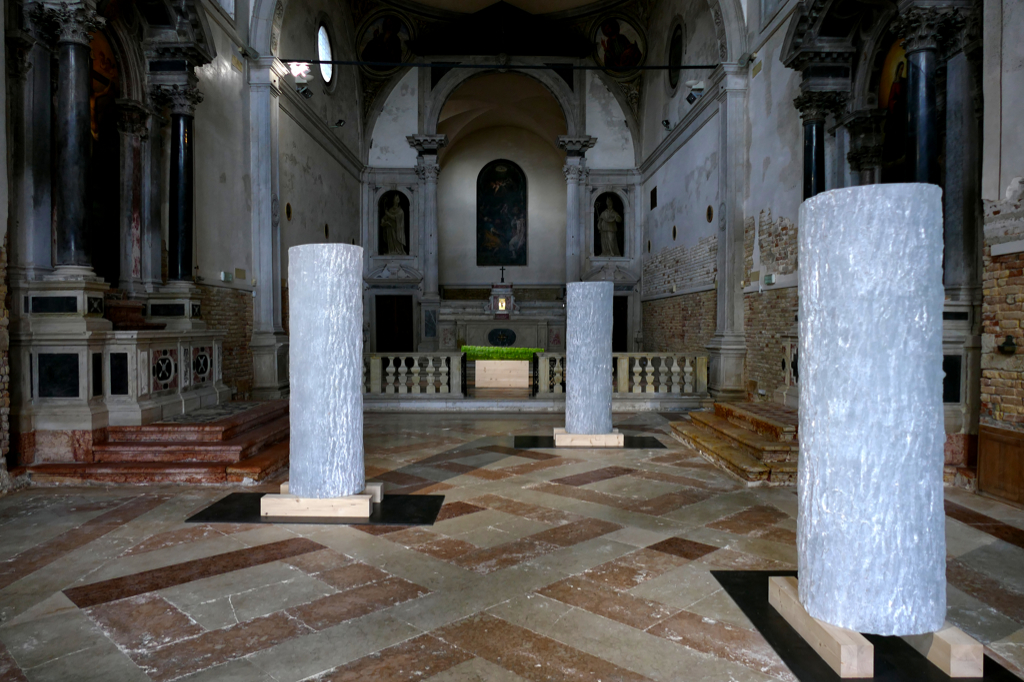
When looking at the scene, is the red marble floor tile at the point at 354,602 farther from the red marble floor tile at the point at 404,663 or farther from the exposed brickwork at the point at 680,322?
the exposed brickwork at the point at 680,322

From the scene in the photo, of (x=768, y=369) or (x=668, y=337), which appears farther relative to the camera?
(x=668, y=337)

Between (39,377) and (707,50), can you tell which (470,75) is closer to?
(707,50)

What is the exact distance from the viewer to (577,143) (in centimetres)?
1722

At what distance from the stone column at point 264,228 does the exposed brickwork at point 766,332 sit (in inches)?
306

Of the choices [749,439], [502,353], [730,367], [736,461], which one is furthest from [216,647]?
[502,353]

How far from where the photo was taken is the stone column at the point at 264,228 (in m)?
10.3

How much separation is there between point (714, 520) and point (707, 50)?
10.4 metres

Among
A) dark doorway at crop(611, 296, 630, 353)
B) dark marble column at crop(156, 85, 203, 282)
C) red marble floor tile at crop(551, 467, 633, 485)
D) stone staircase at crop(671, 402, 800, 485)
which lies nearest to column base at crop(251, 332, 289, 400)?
dark marble column at crop(156, 85, 203, 282)

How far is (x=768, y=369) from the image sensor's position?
9.34m

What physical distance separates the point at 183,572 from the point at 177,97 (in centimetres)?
679

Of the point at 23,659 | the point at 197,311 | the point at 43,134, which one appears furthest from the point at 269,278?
the point at 23,659

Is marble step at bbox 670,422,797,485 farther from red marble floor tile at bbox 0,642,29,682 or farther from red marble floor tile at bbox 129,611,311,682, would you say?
red marble floor tile at bbox 0,642,29,682

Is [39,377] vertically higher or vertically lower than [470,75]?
lower

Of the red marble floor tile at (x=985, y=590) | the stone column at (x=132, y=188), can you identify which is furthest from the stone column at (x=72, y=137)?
the red marble floor tile at (x=985, y=590)
